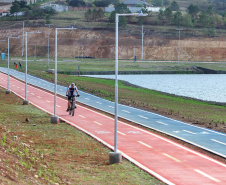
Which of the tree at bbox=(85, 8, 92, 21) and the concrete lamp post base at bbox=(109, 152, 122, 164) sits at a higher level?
the tree at bbox=(85, 8, 92, 21)

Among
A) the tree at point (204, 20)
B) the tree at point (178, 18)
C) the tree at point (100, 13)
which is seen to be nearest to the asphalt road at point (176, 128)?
the tree at point (178, 18)

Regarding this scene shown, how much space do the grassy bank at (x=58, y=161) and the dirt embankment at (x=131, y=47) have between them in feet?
392

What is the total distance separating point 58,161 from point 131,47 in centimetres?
12859

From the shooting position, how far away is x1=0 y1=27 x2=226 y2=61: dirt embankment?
143875 mm

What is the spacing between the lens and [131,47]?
14512 centimetres

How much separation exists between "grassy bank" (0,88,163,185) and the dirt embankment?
120 m

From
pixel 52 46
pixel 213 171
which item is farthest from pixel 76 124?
pixel 52 46

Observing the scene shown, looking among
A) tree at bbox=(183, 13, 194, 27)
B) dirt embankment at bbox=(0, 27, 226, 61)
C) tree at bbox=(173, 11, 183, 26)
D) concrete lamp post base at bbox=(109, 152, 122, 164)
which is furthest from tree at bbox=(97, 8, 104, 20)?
concrete lamp post base at bbox=(109, 152, 122, 164)

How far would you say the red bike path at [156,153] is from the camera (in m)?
16.4

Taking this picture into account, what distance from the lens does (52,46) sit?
479 ft

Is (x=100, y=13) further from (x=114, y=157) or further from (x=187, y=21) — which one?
(x=114, y=157)

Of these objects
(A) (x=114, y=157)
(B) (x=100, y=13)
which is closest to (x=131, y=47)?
(B) (x=100, y=13)

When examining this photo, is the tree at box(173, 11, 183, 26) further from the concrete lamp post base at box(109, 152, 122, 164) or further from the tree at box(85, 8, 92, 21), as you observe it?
the concrete lamp post base at box(109, 152, 122, 164)

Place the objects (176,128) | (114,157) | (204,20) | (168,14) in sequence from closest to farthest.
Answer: (114,157)
(176,128)
(204,20)
(168,14)
